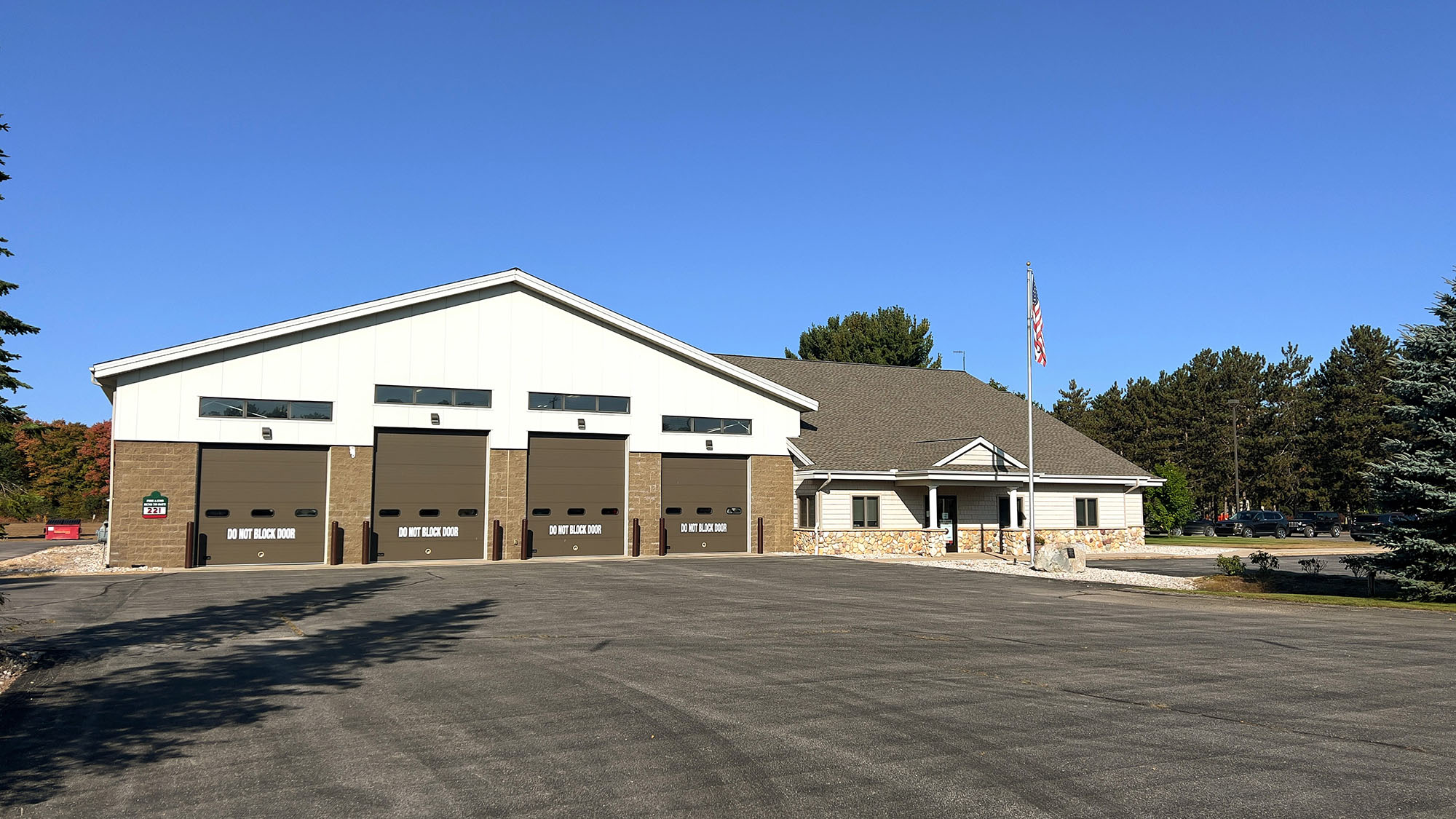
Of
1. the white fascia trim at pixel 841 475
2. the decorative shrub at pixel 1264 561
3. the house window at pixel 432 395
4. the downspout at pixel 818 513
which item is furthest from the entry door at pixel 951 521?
the house window at pixel 432 395

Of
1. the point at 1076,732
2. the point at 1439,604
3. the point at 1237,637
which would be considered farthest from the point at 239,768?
the point at 1439,604

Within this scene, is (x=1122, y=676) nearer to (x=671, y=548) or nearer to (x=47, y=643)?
(x=47, y=643)

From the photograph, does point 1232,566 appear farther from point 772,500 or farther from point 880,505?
point 772,500

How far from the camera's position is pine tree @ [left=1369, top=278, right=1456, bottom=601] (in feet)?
65.3

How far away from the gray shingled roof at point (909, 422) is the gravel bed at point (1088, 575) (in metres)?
5.10

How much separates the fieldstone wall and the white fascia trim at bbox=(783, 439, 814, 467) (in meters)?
2.51

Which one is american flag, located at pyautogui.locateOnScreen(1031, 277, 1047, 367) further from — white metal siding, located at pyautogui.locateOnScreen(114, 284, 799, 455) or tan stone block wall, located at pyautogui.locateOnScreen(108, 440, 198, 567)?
tan stone block wall, located at pyautogui.locateOnScreen(108, 440, 198, 567)

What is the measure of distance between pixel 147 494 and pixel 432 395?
8.09 meters

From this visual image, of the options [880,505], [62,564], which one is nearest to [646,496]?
[880,505]

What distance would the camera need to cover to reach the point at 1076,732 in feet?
26.4

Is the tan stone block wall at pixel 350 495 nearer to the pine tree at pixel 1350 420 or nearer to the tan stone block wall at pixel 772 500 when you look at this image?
the tan stone block wall at pixel 772 500

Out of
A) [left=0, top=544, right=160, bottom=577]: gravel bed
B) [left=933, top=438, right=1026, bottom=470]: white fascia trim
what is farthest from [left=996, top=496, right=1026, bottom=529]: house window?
[left=0, top=544, right=160, bottom=577]: gravel bed

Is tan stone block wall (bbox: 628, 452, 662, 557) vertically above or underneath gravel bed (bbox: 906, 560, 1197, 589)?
above

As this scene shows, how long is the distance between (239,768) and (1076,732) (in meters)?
6.56
